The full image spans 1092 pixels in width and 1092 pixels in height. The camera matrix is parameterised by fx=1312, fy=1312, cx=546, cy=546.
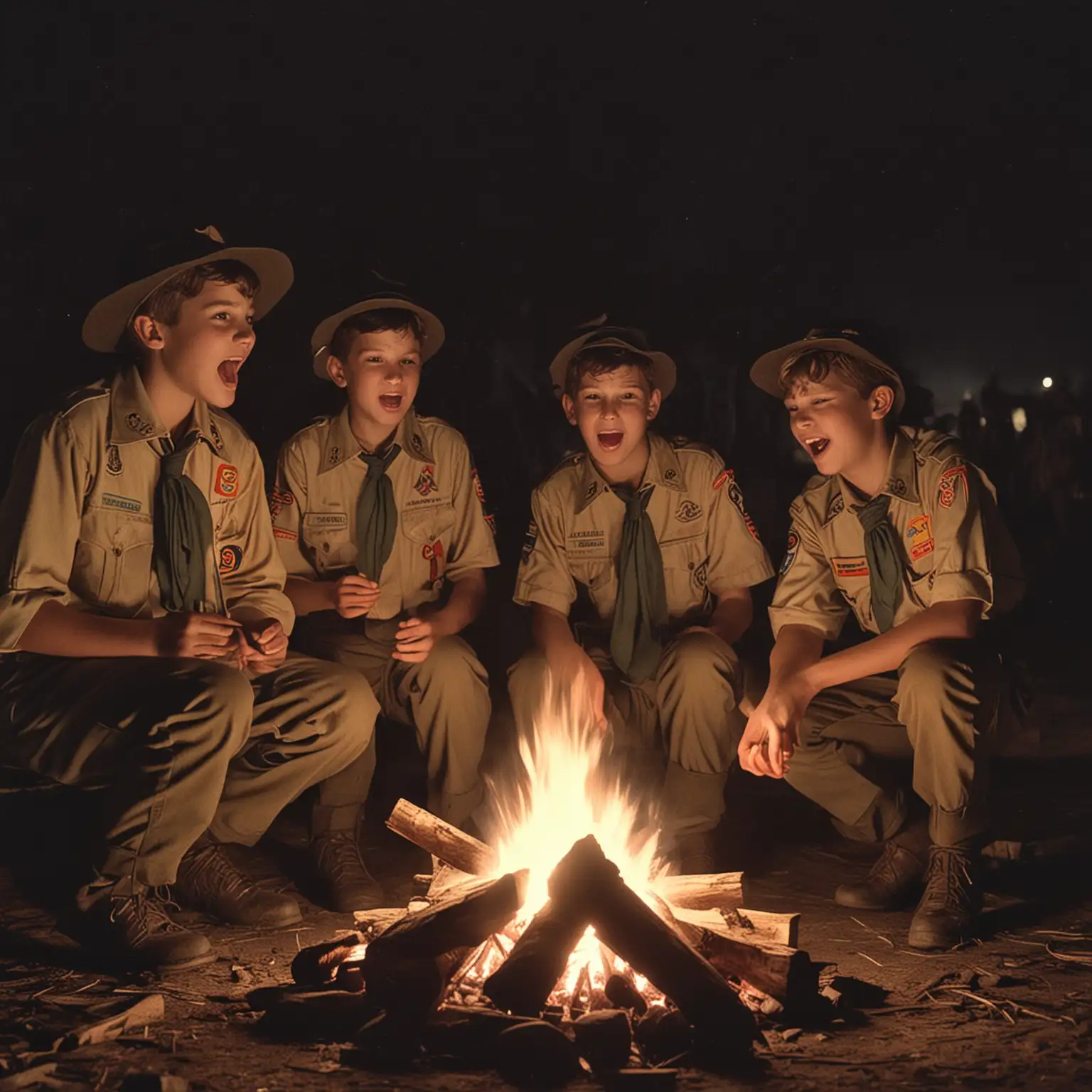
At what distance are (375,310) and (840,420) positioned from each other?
6.80 ft

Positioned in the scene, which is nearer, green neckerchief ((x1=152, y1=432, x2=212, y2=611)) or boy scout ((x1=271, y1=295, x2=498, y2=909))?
green neckerchief ((x1=152, y1=432, x2=212, y2=611))

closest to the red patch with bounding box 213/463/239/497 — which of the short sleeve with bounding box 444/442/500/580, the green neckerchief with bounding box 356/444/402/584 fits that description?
the green neckerchief with bounding box 356/444/402/584

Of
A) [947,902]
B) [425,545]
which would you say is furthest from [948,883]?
[425,545]

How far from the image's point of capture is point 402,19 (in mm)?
7516

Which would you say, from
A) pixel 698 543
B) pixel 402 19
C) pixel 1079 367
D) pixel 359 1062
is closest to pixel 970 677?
pixel 698 543

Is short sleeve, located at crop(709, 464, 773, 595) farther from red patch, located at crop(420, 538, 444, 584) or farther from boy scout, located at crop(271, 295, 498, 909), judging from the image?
red patch, located at crop(420, 538, 444, 584)

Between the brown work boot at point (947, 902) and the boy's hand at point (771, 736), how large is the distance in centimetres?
62

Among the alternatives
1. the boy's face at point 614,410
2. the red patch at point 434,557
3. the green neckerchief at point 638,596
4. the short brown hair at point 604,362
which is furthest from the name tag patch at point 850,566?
the red patch at point 434,557

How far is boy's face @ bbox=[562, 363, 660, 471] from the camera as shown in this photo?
574 cm

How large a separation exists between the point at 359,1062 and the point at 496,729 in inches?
129

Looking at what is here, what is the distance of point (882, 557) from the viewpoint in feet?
17.0

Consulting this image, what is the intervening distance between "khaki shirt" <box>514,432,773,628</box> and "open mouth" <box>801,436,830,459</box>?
636mm

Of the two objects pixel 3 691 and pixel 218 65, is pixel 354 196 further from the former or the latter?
pixel 3 691

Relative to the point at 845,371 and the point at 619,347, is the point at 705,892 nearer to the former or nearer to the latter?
the point at 845,371
